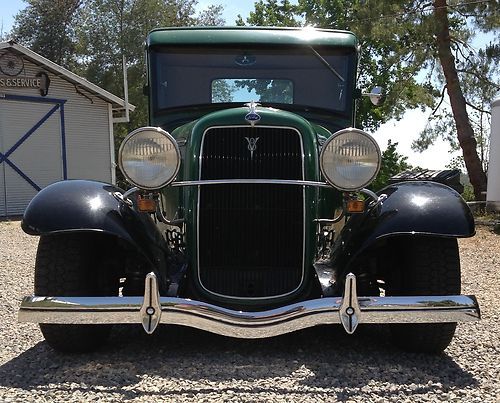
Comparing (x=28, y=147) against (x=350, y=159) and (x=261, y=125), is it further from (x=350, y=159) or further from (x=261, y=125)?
(x=350, y=159)

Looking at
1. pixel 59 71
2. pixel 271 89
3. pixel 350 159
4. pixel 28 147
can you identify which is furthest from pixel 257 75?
pixel 59 71

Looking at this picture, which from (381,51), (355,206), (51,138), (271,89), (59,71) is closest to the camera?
(355,206)

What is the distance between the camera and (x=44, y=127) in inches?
632

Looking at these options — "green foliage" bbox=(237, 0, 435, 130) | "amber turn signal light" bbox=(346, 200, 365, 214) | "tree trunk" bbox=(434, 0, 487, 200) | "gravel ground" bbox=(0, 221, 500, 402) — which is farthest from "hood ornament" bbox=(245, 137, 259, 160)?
"tree trunk" bbox=(434, 0, 487, 200)

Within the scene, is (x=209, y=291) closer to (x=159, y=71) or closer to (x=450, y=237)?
(x=450, y=237)

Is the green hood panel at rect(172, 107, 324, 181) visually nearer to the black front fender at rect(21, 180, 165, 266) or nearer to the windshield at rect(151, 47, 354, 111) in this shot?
the black front fender at rect(21, 180, 165, 266)

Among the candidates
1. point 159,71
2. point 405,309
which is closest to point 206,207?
point 405,309

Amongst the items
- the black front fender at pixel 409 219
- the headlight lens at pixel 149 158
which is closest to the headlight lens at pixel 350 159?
the black front fender at pixel 409 219

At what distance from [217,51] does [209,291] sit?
79.9 inches

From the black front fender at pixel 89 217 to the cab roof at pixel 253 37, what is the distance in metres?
1.58

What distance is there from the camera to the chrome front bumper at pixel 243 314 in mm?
3055

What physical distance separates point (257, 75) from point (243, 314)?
2.20 metres

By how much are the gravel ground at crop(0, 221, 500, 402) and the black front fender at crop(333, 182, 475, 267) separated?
0.64m

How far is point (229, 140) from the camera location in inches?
144
